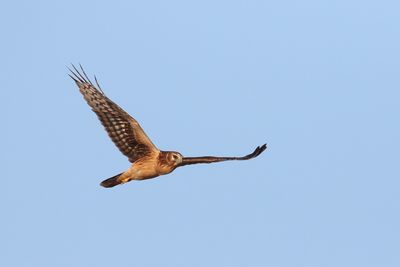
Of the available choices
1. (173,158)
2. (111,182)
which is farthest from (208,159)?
(111,182)

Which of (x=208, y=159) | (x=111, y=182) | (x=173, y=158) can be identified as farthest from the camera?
→ (x=208, y=159)

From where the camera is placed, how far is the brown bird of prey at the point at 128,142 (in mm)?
21078

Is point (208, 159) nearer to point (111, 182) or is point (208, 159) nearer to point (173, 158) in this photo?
point (173, 158)

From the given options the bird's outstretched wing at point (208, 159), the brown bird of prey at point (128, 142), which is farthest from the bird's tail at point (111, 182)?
the bird's outstretched wing at point (208, 159)

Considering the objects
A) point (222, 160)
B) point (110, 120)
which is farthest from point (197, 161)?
point (110, 120)

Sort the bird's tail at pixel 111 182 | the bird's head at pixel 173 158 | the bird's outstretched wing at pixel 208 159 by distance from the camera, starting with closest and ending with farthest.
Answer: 1. the bird's head at pixel 173 158
2. the bird's tail at pixel 111 182
3. the bird's outstretched wing at pixel 208 159

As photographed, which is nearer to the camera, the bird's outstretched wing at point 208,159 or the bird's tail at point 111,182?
the bird's tail at point 111,182

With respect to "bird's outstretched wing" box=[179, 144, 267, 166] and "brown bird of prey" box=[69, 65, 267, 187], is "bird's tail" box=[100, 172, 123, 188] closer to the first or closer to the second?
"brown bird of prey" box=[69, 65, 267, 187]

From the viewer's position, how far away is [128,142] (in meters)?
21.6

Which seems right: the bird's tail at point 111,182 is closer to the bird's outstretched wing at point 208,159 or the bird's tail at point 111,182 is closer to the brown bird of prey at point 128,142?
the brown bird of prey at point 128,142

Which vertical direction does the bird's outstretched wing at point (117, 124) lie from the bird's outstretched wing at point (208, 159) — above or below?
above

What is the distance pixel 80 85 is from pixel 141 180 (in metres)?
3.14

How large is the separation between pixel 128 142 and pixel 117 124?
1.99 ft

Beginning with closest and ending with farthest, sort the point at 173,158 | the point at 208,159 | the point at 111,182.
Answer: the point at 173,158
the point at 111,182
the point at 208,159
